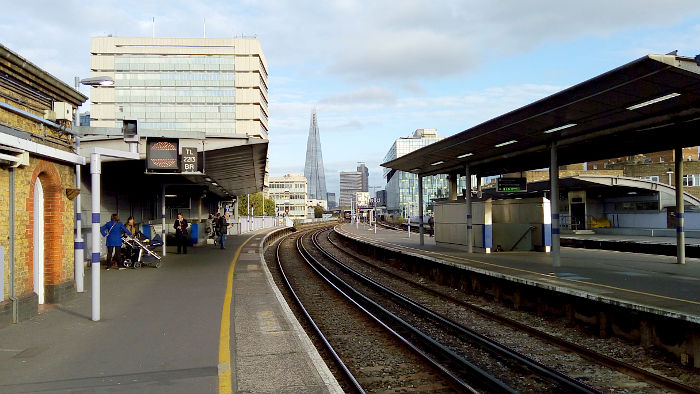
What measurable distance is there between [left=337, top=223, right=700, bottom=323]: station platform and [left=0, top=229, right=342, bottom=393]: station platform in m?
5.38

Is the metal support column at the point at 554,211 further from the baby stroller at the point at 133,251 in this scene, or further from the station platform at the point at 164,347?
the baby stroller at the point at 133,251

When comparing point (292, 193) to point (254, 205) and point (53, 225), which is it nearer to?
point (254, 205)

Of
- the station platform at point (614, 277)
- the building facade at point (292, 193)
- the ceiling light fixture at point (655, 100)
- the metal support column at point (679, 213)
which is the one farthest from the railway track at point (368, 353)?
the building facade at point (292, 193)

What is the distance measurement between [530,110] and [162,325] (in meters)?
8.33

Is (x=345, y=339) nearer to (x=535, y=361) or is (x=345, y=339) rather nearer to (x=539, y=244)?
(x=535, y=361)

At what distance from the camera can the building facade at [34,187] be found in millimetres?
7547

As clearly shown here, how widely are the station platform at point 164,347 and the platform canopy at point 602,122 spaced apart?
21.1 ft

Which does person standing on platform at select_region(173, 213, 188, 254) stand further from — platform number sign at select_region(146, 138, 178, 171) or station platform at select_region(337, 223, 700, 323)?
station platform at select_region(337, 223, 700, 323)

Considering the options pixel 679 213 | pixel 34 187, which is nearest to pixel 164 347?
pixel 34 187

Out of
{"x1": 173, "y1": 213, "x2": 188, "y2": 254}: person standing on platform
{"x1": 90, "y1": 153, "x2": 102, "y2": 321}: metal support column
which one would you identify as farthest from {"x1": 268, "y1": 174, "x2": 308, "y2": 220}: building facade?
{"x1": 90, "y1": 153, "x2": 102, "y2": 321}: metal support column

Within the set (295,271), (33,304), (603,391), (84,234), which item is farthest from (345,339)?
(295,271)

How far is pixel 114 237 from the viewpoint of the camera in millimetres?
14875

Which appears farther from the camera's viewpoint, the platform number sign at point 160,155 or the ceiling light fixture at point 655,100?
the platform number sign at point 160,155

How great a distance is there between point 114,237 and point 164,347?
9207mm
